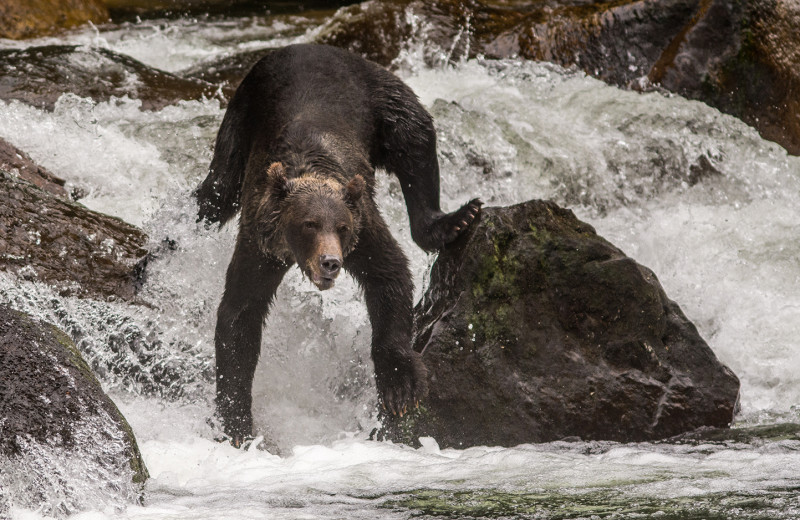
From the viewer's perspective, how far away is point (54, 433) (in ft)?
15.0

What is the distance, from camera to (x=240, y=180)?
300 inches

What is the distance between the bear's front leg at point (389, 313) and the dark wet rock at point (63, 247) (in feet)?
7.12

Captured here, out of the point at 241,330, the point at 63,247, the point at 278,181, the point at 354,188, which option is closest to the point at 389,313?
the point at 354,188

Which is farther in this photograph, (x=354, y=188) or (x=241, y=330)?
(x=241, y=330)

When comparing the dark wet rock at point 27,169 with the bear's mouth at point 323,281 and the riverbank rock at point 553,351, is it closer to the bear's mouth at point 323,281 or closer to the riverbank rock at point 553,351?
the bear's mouth at point 323,281

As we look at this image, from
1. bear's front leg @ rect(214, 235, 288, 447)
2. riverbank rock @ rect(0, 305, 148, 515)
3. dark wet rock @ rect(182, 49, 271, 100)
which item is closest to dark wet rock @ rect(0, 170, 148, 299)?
bear's front leg @ rect(214, 235, 288, 447)

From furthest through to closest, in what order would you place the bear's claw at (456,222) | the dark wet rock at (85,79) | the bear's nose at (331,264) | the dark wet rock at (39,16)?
1. the dark wet rock at (39,16)
2. the dark wet rock at (85,79)
3. the bear's claw at (456,222)
4. the bear's nose at (331,264)

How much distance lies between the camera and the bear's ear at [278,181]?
6086 mm

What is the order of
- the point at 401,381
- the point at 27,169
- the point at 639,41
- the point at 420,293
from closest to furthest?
the point at 401,381, the point at 420,293, the point at 27,169, the point at 639,41

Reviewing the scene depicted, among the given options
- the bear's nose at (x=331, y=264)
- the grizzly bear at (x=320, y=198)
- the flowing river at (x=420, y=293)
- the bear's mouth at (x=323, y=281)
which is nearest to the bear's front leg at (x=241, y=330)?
the grizzly bear at (x=320, y=198)

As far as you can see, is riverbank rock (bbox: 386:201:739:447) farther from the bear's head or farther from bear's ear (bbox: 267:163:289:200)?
bear's ear (bbox: 267:163:289:200)

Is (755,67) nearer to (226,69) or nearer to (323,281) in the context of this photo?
(226,69)

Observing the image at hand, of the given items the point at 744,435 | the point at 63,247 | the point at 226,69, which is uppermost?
the point at 226,69

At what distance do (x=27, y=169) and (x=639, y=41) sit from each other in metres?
8.12
